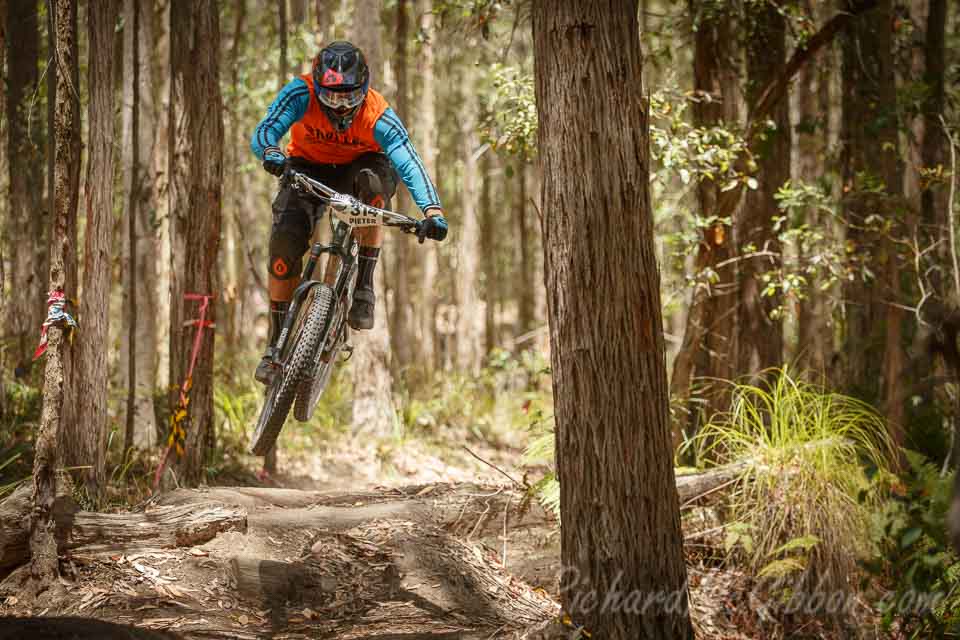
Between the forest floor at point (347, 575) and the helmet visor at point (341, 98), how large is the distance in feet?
8.64

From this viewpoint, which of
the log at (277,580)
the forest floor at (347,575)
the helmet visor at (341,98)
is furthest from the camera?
the helmet visor at (341,98)

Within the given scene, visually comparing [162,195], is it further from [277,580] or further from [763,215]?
[763,215]

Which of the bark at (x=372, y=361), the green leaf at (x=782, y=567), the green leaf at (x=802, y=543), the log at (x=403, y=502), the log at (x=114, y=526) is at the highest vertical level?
the bark at (x=372, y=361)

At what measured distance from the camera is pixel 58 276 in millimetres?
4750

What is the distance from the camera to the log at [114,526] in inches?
181

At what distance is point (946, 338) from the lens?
91.2 inches

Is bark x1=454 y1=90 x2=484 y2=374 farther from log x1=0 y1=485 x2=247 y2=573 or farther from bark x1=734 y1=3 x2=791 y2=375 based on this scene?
log x1=0 y1=485 x2=247 y2=573

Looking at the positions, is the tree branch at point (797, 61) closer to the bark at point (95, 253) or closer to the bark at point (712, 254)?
the bark at point (712, 254)

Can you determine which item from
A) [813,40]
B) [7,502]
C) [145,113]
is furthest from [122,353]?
[813,40]

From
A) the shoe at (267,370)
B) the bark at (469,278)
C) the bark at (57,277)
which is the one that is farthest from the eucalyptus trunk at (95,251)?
the bark at (469,278)

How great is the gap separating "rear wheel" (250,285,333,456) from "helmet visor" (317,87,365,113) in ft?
3.96

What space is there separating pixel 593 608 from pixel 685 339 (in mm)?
3955

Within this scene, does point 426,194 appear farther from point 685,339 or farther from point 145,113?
point 145,113

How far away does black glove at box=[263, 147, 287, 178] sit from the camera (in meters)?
5.32
